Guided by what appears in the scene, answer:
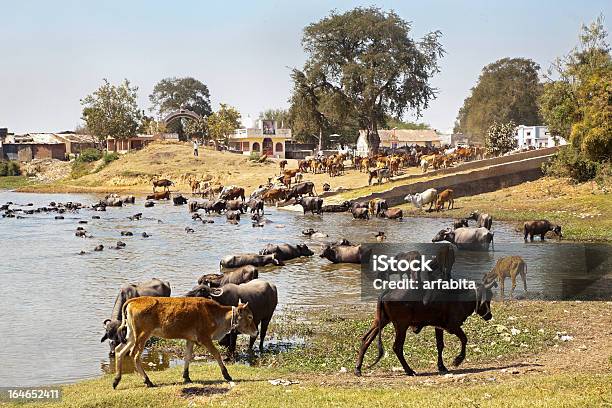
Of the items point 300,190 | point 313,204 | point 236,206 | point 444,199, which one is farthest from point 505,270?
point 300,190

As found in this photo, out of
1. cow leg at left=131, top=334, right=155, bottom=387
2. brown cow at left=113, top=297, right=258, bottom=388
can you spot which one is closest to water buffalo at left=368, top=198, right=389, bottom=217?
brown cow at left=113, top=297, right=258, bottom=388

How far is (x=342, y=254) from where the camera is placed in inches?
1079

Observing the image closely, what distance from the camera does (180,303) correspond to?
40.3ft

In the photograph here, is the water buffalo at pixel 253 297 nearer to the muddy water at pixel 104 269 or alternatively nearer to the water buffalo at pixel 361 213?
the muddy water at pixel 104 269

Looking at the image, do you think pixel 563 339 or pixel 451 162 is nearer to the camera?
pixel 563 339

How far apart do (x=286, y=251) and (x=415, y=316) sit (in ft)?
52.4

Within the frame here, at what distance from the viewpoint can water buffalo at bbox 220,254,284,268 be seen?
87.1 feet

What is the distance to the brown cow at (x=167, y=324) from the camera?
12.1 meters

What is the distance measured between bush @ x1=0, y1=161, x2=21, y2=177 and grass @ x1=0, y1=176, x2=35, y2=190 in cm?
206

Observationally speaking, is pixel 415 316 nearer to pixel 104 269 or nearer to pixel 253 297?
pixel 253 297

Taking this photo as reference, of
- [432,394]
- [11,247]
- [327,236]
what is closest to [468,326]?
[432,394]

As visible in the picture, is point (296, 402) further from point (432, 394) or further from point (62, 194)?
point (62, 194)

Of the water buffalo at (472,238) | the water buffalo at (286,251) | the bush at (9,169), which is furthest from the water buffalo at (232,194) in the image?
the bush at (9,169)

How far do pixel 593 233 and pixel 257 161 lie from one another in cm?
4660
